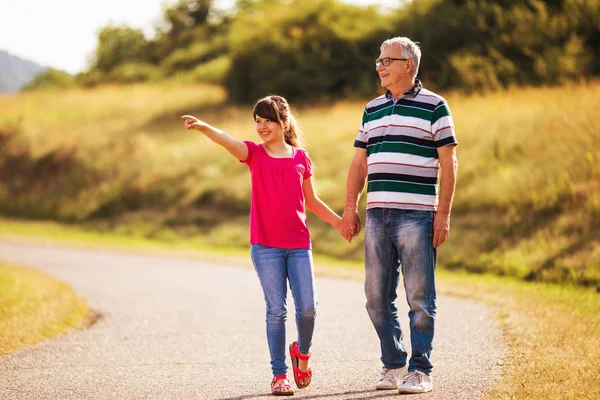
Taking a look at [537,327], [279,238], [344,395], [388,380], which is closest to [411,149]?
[279,238]

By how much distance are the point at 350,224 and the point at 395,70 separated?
3.54 ft

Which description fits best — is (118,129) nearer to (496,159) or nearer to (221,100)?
(221,100)

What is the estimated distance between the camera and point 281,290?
5793 millimetres

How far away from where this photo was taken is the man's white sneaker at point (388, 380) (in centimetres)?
573

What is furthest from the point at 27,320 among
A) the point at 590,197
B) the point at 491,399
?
the point at 590,197

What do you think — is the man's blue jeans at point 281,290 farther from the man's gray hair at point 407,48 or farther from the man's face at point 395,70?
the man's gray hair at point 407,48

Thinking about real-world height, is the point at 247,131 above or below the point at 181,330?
above

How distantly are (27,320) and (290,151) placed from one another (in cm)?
418

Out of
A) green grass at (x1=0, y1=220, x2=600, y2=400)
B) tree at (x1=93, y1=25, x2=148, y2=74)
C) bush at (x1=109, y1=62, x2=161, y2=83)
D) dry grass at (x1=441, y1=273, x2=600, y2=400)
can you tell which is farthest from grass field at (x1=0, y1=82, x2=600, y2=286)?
tree at (x1=93, y1=25, x2=148, y2=74)

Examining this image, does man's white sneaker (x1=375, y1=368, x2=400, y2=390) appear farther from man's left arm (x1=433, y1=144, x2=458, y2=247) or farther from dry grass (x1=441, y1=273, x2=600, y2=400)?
man's left arm (x1=433, y1=144, x2=458, y2=247)

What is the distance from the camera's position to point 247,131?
1056 inches

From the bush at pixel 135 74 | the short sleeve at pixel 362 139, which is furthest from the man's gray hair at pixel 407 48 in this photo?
the bush at pixel 135 74

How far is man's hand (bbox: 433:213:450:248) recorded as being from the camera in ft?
18.2

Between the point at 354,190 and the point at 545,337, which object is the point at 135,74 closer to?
the point at 545,337
